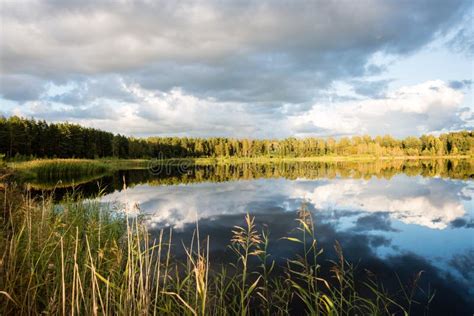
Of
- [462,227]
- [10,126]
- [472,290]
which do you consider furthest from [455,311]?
[10,126]

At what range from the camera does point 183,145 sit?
12812cm

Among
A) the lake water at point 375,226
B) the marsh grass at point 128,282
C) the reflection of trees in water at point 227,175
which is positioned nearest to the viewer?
the marsh grass at point 128,282

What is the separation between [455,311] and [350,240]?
461cm

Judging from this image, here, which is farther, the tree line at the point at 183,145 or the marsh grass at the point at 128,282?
the tree line at the point at 183,145

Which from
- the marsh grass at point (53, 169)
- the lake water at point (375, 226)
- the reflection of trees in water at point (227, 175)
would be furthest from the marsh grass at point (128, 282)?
the marsh grass at point (53, 169)

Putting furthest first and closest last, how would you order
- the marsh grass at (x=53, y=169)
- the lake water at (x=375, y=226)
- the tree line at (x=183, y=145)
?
the tree line at (x=183, y=145) → the marsh grass at (x=53, y=169) → the lake water at (x=375, y=226)

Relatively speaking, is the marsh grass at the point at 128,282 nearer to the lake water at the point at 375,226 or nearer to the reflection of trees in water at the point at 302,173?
the lake water at the point at 375,226

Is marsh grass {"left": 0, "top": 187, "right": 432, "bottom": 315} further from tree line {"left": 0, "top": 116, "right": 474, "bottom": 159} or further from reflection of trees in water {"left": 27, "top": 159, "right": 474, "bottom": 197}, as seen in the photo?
tree line {"left": 0, "top": 116, "right": 474, "bottom": 159}

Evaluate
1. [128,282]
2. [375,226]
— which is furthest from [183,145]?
[128,282]

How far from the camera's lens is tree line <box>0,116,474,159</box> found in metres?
60.0

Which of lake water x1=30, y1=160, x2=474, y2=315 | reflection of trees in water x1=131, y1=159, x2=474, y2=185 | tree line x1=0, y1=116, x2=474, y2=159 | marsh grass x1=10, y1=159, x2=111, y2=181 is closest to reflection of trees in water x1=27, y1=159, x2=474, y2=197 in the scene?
reflection of trees in water x1=131, y1=159, x2=474, y2=185

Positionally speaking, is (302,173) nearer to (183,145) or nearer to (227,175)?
(227,175)

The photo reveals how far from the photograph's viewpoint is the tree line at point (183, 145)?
60031mm

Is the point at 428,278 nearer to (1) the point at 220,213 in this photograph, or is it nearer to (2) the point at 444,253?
(2) the point at 444,253
